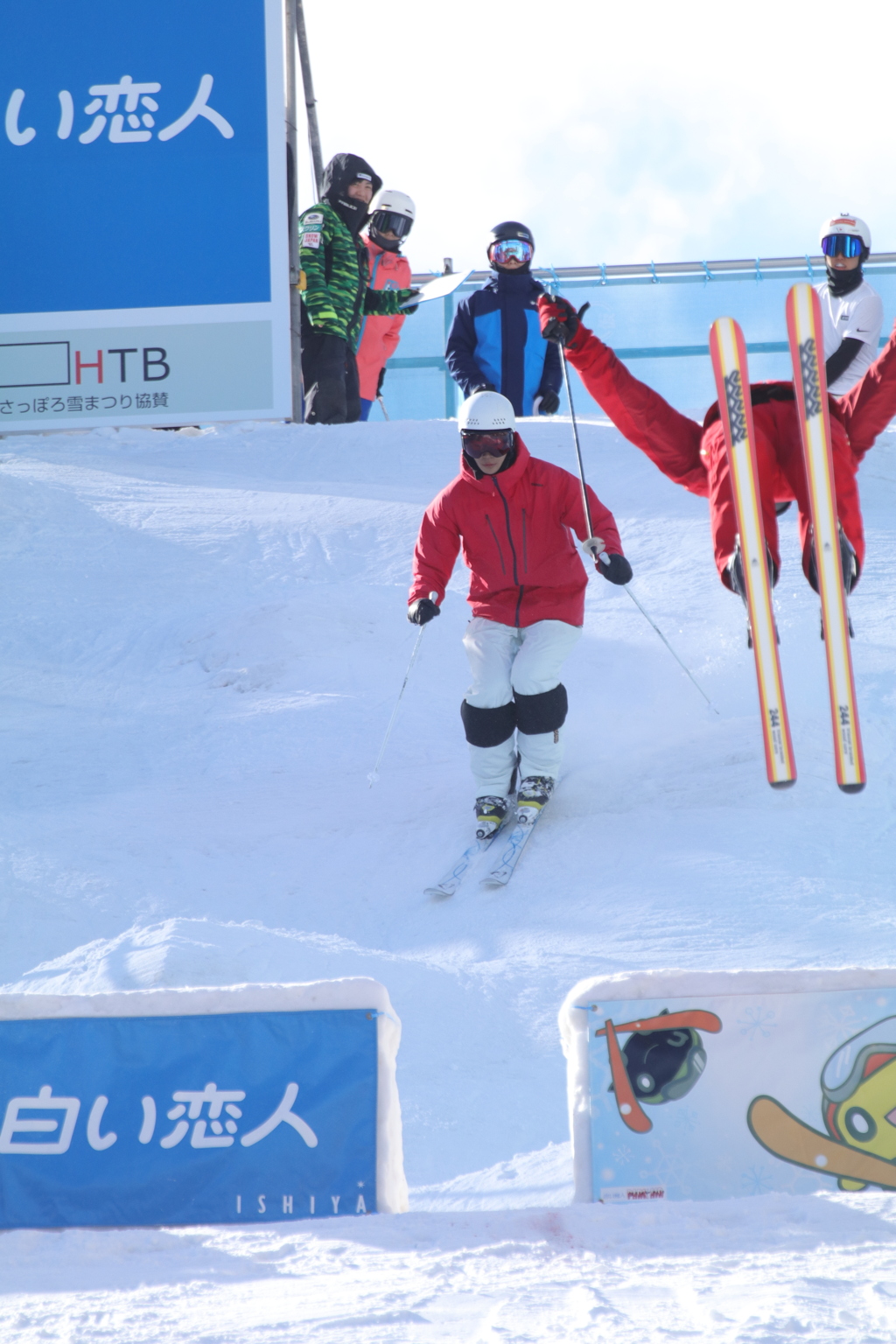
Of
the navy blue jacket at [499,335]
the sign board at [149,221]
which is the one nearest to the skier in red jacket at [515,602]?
the sign board at [149,221]

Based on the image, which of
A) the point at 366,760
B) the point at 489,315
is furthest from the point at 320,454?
the point at 366,760

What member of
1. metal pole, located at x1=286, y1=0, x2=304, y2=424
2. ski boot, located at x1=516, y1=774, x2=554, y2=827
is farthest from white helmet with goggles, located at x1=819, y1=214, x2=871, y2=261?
metal pole, located at x1=286, y1=0, x2=304, y2=424

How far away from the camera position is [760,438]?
A: 4.20 m

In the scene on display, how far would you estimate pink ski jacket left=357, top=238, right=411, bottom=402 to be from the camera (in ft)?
28.2

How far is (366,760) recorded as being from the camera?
5.98 m

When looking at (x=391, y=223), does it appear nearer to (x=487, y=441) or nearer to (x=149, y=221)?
(x=149, y=221)

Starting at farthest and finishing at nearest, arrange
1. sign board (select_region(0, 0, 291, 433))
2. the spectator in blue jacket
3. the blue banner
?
the spectator in blue jacket → sign board (select_region(0, 0, 291, 433)) → the blue banner

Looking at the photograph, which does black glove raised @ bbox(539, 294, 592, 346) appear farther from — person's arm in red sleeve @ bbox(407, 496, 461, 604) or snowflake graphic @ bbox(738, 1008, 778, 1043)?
snowflake graphic @ bbox(738, 1008, 778, 1043)

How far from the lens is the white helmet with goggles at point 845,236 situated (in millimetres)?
4980

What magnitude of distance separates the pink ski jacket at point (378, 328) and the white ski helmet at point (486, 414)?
3799mm

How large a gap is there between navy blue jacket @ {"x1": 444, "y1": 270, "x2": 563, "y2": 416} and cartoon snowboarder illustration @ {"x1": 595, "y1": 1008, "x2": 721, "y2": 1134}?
5.35 meters

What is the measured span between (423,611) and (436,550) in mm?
292

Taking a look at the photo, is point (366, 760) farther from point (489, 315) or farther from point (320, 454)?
point (320, 454)

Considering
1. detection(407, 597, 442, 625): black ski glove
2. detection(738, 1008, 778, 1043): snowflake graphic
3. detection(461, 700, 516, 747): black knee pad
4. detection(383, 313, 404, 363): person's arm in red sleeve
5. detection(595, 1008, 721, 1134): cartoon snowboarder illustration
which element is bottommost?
detection(595, 1008, 721, 1134): cartoon snowboarder illustration
